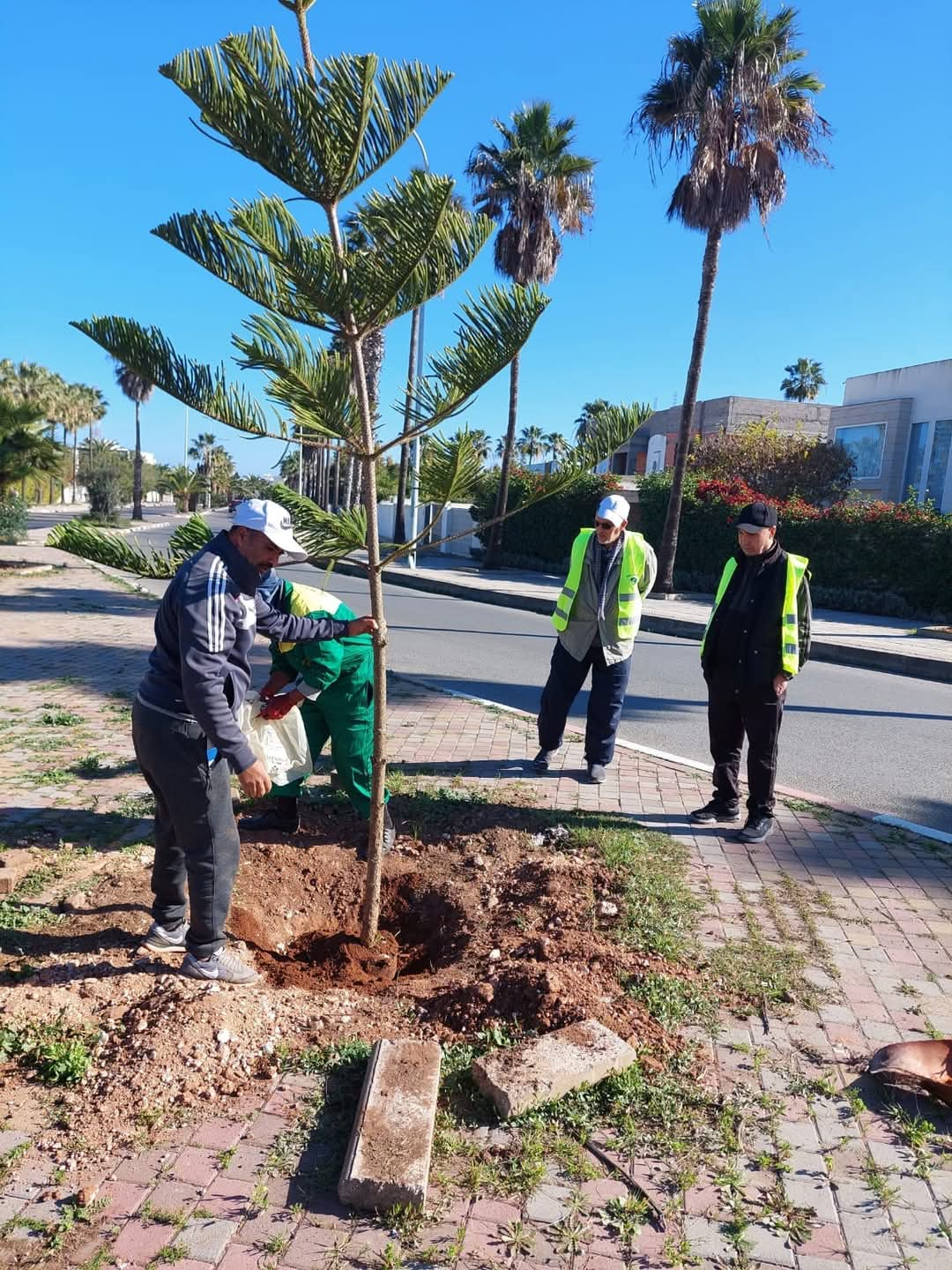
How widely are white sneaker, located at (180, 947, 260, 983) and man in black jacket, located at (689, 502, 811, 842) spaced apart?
283 cm

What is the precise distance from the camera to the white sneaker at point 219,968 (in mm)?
3295

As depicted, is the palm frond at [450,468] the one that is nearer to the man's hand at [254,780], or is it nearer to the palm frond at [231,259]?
the palm frond at [231,259]

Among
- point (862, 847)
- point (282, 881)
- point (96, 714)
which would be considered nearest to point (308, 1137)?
point (282, 881)

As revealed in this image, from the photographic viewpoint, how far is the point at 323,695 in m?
4.61

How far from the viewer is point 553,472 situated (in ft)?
11.8

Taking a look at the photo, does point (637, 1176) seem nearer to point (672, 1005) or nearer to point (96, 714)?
point (672, 1005)

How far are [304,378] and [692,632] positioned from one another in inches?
518

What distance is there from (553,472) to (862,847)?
290cm

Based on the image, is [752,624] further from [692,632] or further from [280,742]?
[692,632]

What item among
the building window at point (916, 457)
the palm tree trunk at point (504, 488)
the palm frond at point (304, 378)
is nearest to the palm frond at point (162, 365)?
the palm frond at point (304, 378)

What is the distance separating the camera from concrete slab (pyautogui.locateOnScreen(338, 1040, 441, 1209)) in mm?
2268

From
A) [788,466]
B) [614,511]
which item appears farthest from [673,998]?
[788,466]

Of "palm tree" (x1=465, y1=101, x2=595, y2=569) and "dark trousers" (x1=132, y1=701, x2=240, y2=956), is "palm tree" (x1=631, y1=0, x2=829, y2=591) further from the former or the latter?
"dark trousers" (x1=132, y1=701, x2=240, y2=956)

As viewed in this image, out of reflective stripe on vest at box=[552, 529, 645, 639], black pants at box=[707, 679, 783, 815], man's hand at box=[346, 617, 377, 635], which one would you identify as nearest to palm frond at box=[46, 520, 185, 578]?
man's hand at box=[346, 617, 377, 635]
